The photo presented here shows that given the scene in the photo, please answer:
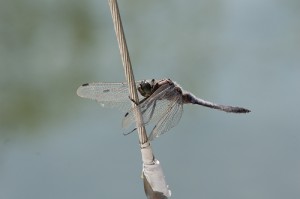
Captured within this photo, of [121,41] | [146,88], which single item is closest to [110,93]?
[146,88]

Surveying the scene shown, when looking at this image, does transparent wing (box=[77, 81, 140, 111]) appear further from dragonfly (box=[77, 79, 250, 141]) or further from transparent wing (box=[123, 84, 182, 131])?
transparent wing (box=[123, 84, 182, 131])

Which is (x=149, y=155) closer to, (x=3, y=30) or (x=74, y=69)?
(x=74, y=69)

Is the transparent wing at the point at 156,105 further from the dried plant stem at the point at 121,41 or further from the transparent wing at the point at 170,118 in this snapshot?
the dried plant stem at the point at 121,41

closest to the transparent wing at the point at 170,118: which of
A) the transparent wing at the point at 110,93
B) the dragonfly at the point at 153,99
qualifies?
the dragonfly at the point at 153,99

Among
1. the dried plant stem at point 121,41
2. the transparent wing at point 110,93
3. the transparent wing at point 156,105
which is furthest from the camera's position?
the transparent wing at point 110,93

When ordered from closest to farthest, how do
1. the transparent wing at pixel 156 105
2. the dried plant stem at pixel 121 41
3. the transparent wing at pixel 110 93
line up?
the dried plant stem at pixel 121 41 → the transparent wing at pixel 156 105 → the transparent wing at pixel 110 93

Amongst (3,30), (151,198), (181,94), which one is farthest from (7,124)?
(151,198)

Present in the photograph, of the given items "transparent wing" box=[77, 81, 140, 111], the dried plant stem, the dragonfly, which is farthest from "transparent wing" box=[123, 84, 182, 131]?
the dried plant stem
